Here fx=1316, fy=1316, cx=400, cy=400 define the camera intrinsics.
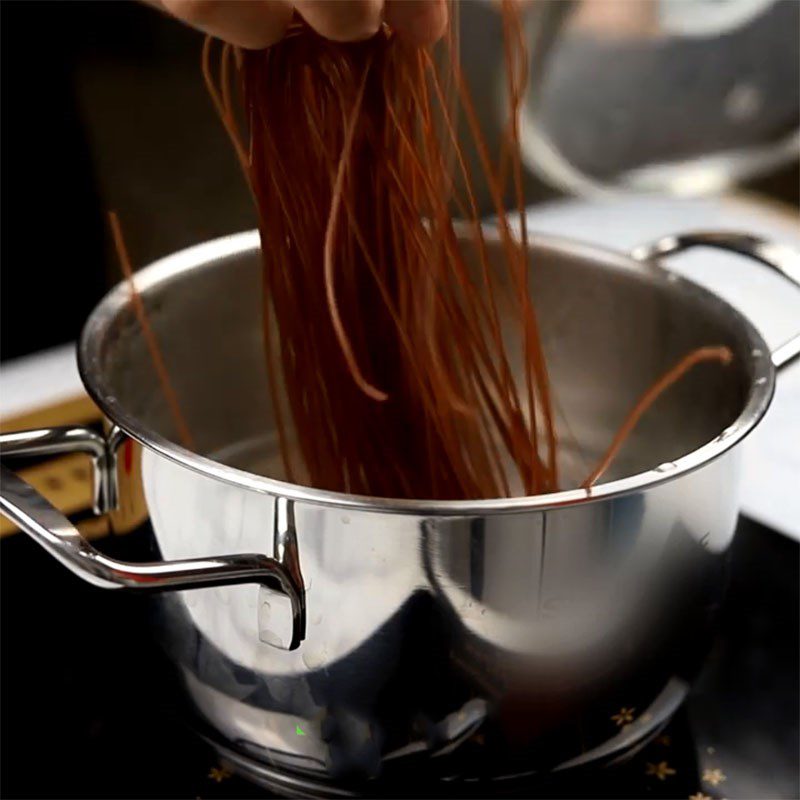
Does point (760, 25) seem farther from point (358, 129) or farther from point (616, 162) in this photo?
point (358, 129)

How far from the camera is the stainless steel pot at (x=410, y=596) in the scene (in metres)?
0.41

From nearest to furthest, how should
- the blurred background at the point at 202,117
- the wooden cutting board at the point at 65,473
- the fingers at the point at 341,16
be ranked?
1. the fingers at the point at 341,16
2. the wooden cutting board at the point at 65,473
3. the blurred background at the point at 202,117

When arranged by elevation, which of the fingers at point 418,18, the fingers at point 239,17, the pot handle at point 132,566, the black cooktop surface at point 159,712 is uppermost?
the fingers at point 239,17

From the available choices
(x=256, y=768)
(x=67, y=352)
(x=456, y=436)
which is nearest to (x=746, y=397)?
(x=456, y=436)

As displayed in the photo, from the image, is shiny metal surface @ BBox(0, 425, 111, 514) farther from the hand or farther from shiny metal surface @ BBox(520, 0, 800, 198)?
shiny metal surface @ BBox(520, 0, 800, 198)

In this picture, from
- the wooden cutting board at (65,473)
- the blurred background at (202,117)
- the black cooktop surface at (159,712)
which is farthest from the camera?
the blurred background at (202,117)

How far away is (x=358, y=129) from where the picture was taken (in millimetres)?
469

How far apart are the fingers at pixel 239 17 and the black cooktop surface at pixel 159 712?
188 millimetres

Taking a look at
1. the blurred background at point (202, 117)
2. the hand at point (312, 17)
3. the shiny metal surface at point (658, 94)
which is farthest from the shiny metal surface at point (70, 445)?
the shiny metal surface at point (658, 94)

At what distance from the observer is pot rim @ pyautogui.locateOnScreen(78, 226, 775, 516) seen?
40 cm

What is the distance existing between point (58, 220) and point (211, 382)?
0.30 m

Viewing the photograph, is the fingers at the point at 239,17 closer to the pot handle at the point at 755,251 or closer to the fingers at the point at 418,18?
the fingers at the point at 418,18

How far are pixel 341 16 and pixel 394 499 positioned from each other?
0.15 metres

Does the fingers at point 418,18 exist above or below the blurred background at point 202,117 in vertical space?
above
